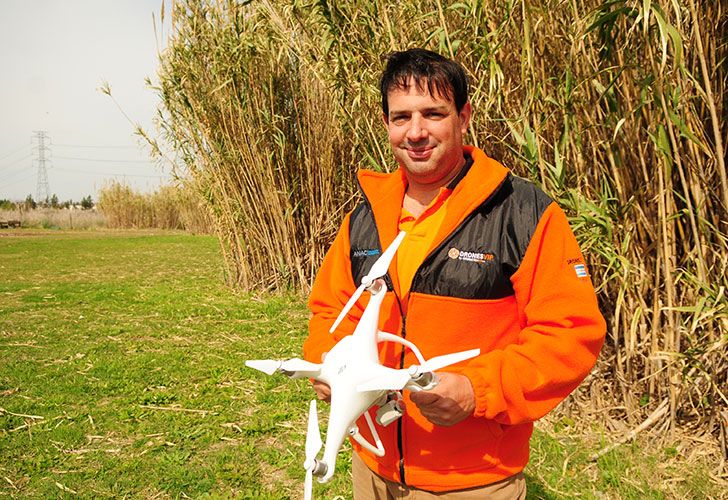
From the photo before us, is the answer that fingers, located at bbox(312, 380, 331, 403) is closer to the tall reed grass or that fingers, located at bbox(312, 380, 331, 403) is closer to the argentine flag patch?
the argentine flag patch

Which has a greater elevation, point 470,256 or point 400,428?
point 470,256

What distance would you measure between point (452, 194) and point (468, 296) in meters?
0.28

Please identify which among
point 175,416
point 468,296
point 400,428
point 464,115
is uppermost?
point 464,115

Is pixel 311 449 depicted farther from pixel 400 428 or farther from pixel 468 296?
pixel 468 296

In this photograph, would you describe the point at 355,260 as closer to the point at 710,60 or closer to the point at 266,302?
the point at 710,60

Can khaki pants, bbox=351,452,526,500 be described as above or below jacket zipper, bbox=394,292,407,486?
below

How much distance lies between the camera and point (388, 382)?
113 centimetres

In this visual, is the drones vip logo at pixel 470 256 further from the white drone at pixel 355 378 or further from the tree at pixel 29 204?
the tree at pixel 29 204

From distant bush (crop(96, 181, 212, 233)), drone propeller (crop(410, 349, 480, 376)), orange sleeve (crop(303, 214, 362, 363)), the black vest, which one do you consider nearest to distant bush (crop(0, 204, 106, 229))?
distant bush (crop(96, 181, 212, 233))

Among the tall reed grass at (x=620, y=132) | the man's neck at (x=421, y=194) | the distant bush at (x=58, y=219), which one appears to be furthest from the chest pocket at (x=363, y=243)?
the distant bush at (x=58, y=219)

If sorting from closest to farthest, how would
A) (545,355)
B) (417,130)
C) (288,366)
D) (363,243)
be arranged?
1. (288,366)
2. (545,355)
3. (417,130)
4. (363,243)

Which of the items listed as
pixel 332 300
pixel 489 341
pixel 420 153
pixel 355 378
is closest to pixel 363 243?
pixel 332 300

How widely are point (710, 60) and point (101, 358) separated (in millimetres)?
5130

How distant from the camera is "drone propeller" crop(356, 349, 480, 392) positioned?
3.58 feet
